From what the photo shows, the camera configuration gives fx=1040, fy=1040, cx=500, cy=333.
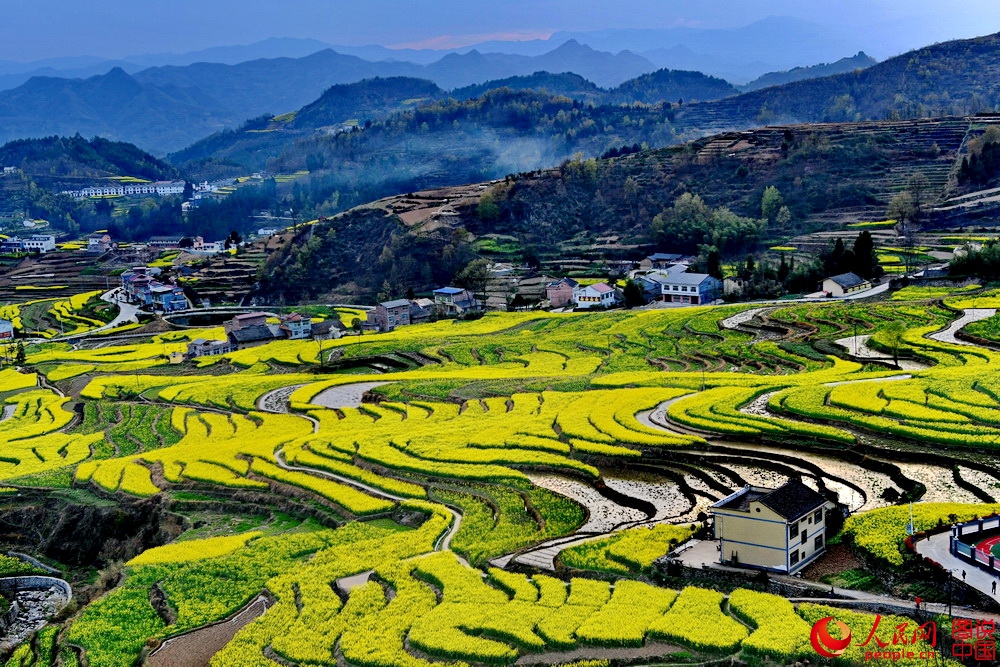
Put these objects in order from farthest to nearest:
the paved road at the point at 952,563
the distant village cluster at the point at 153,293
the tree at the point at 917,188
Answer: the distant village cluster at the point at 153,293, the tree at the point at 917,188, the paved road at the point at 952,563

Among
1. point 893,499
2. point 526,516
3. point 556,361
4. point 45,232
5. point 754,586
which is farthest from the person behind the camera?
point 45,232

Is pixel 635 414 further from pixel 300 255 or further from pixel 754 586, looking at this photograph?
pixel 300 255

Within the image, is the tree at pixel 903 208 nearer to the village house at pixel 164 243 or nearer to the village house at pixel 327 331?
the village house at pixel 327 331

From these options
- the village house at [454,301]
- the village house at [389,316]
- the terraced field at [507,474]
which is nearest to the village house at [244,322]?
the village house at [389,316]

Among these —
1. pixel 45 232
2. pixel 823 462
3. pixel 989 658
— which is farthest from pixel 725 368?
pixel 45 232

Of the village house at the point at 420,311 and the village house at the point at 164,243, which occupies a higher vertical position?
the village house at the point at 164,243

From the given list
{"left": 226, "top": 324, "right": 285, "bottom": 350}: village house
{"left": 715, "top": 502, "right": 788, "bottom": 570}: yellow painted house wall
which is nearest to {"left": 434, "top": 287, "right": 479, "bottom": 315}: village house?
Result: {"left": 226, "top": 324, "right": 285, "bottom": 350}: village house
